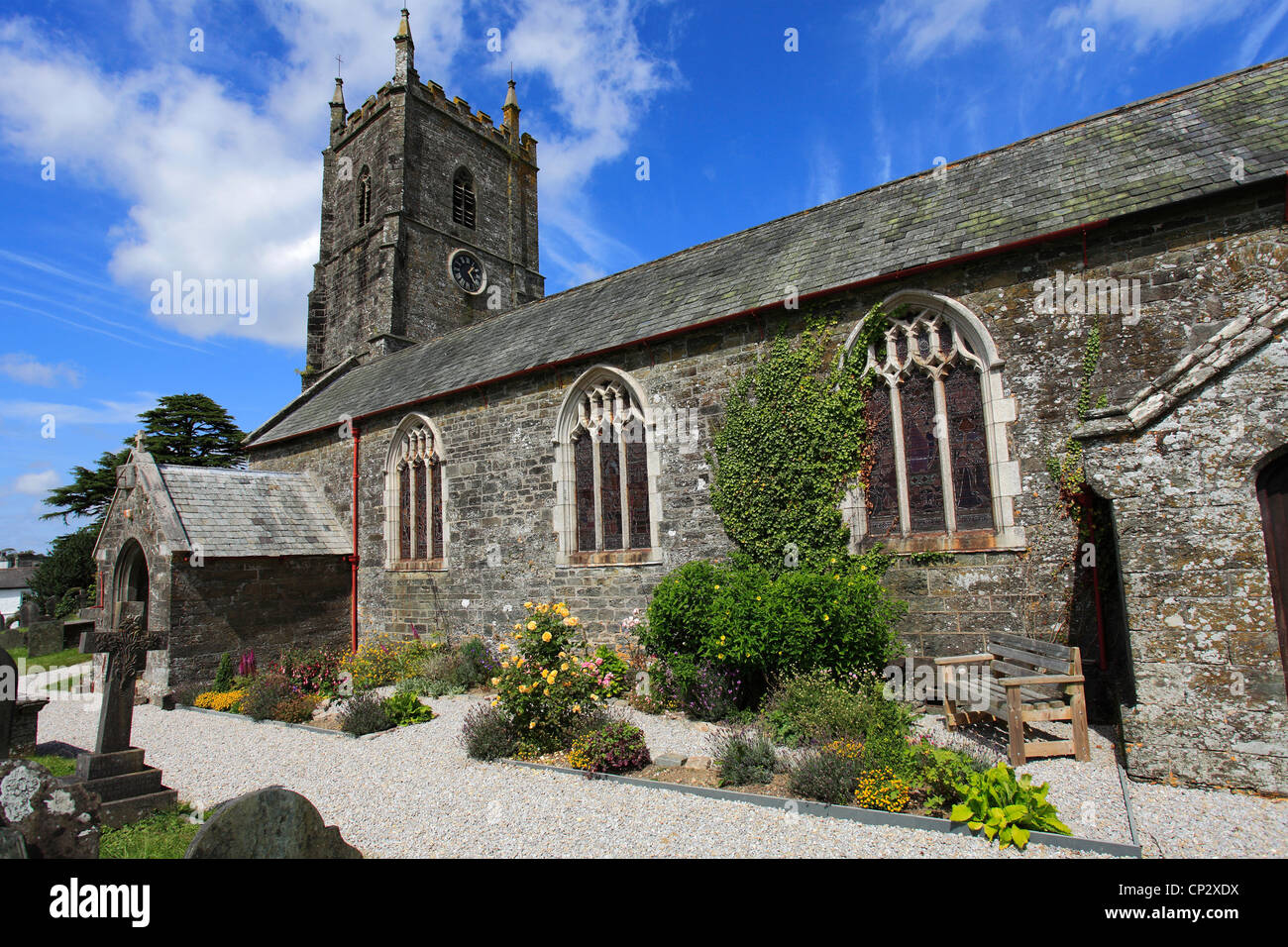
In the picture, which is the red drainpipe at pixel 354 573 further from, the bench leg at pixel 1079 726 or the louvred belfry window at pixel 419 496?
the bench leg at pixel 1079 726

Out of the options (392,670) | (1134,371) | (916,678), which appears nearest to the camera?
(1134,371)

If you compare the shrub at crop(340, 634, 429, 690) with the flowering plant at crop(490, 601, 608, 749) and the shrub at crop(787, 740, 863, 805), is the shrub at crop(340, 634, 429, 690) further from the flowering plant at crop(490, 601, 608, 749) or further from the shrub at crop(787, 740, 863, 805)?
the shrub at crop(787, 740, 863, 805)

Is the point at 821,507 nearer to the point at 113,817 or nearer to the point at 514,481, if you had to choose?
the point at 514,481

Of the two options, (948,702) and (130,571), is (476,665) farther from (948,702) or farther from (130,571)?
(130,571)

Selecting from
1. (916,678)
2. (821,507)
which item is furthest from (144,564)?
(916,678)

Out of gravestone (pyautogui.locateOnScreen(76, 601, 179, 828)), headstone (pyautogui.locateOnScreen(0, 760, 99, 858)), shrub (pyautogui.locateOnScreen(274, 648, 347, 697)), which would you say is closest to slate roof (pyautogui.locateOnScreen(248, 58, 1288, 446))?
shrub (pyautogui.locateOnScreen(274, 648, 347, 697))

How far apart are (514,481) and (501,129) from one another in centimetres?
2285

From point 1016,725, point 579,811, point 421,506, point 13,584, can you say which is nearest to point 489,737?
point 579,811

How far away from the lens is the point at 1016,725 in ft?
19.4

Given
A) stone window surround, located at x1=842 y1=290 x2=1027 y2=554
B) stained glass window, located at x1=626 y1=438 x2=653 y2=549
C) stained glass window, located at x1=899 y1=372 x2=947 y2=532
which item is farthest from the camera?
stained glass window, located at x1=626 y1=438 x2=653 y2=549

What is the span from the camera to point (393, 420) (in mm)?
15125

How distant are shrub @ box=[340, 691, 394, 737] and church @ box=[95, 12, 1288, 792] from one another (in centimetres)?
356

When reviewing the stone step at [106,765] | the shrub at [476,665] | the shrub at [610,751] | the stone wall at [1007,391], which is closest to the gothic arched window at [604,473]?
the stone wall at [1007,391]

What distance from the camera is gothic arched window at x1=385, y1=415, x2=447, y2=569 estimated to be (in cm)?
1416
